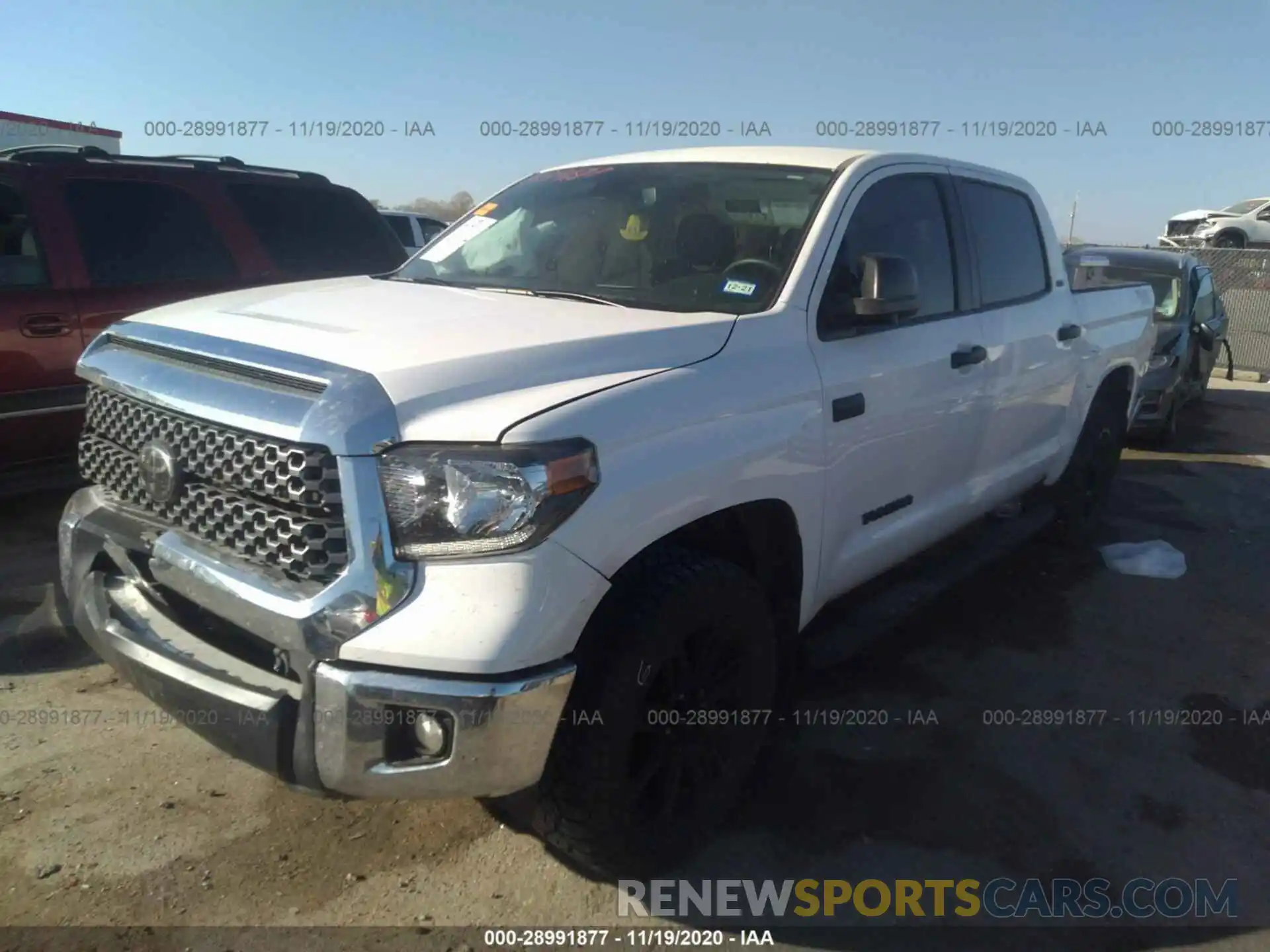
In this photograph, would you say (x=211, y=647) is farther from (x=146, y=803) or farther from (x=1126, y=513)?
(x=1126, y=513)

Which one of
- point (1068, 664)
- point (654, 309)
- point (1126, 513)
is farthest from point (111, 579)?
point (1126, 513)

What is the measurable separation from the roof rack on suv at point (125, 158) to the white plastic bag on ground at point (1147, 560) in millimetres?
5480

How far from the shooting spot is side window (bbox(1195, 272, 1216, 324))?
9625mm

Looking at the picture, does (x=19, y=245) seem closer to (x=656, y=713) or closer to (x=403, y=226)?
(x=656, y=713)

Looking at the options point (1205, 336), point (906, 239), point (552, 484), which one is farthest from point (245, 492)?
point (1205, 336)

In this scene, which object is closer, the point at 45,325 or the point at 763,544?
the point at 763,544

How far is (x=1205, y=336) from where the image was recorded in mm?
9039

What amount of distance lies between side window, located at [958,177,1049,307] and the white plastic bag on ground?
5.89 ft

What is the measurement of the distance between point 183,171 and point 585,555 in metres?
4.79

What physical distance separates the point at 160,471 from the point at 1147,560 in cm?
510

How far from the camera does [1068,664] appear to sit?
4.31 meters

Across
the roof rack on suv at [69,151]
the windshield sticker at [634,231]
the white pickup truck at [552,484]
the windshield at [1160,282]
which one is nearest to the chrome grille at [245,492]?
the white pickup truck at [552,484]

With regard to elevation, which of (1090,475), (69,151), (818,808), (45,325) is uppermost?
(69,151)

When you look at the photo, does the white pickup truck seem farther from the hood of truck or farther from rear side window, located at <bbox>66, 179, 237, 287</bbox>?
rear side window, located at <bbox>66, 179, 237, 287</bbox>
